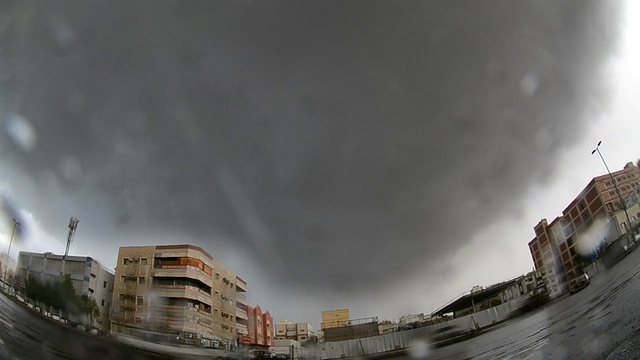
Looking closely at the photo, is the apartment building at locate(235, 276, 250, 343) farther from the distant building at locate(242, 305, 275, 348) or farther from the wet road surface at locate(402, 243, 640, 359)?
the wet road surface at locate(402, 243, 640, 359)

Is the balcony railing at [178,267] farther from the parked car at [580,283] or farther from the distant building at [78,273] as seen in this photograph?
the parked car at [580,283]

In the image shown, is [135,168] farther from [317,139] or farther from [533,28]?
[533,28]

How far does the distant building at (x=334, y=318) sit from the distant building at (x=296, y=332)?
109 millimetres

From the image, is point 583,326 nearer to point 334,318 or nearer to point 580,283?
point 580,283

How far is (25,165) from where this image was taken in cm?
275

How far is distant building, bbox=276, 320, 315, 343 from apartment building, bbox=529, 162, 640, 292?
1636 mm

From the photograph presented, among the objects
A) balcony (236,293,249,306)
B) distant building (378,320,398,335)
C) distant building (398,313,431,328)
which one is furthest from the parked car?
balcony (236,293,249,306)

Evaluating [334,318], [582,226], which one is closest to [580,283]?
[582,226]

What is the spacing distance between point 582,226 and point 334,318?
70.7 inches

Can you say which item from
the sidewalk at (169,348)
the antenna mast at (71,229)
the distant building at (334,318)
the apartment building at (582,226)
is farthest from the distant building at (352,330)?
the antenna mast at (71,229)

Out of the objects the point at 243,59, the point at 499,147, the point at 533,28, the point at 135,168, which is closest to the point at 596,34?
the point at 533,28

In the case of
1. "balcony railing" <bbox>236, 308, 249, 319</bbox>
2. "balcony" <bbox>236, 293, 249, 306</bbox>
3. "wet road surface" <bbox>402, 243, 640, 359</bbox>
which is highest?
"balcony" <bbox>236, 293, 249, 306</bbox>

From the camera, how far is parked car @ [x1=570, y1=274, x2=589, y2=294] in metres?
2.86

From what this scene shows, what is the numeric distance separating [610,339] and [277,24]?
9.95 feet
